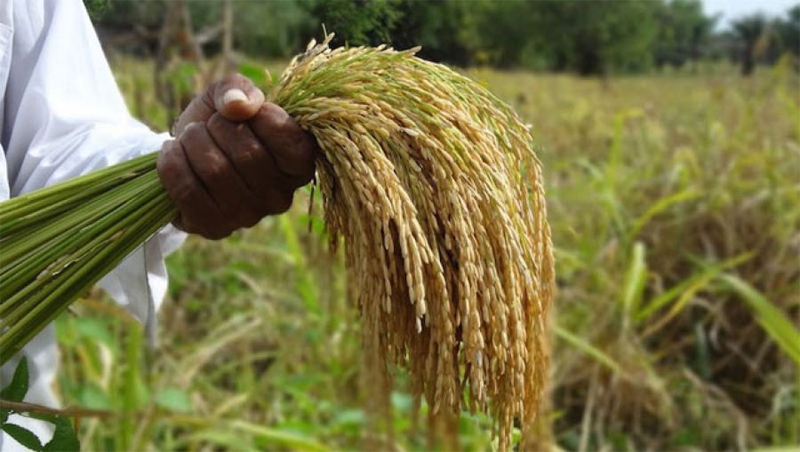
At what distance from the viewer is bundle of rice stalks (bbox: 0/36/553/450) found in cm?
81

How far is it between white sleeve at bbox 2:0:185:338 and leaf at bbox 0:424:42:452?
277 mm

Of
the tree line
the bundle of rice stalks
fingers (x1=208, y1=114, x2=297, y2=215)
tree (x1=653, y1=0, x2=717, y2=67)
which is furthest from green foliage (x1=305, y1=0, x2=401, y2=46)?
tree (x1=653, y1=0, x2=717, y2=67)

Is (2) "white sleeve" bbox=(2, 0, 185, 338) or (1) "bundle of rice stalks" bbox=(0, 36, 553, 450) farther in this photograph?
(2) "white sleeve" bbox=(2, 0, 185, 338)

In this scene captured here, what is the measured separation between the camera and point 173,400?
7.79 ft

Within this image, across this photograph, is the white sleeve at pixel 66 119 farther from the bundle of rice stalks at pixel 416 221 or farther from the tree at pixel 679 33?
the tree at pixel 679 33

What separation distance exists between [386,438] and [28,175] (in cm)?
118

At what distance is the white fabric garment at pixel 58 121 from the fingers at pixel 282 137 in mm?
329

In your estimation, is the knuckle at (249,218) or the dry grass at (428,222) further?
the knuckle at (249,218)

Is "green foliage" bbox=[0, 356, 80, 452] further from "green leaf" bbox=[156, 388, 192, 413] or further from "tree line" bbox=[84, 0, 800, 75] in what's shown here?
"green leaf" bbox=[156, 388, 192, 413]

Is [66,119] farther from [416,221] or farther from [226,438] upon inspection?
[226,438]

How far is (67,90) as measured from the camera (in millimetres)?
1236

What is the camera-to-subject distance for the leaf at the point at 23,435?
3.06 ft

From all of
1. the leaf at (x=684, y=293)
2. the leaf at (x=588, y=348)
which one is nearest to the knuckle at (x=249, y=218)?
the leaf at (x=588, y=348)

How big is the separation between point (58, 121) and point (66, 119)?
0.4 inches
